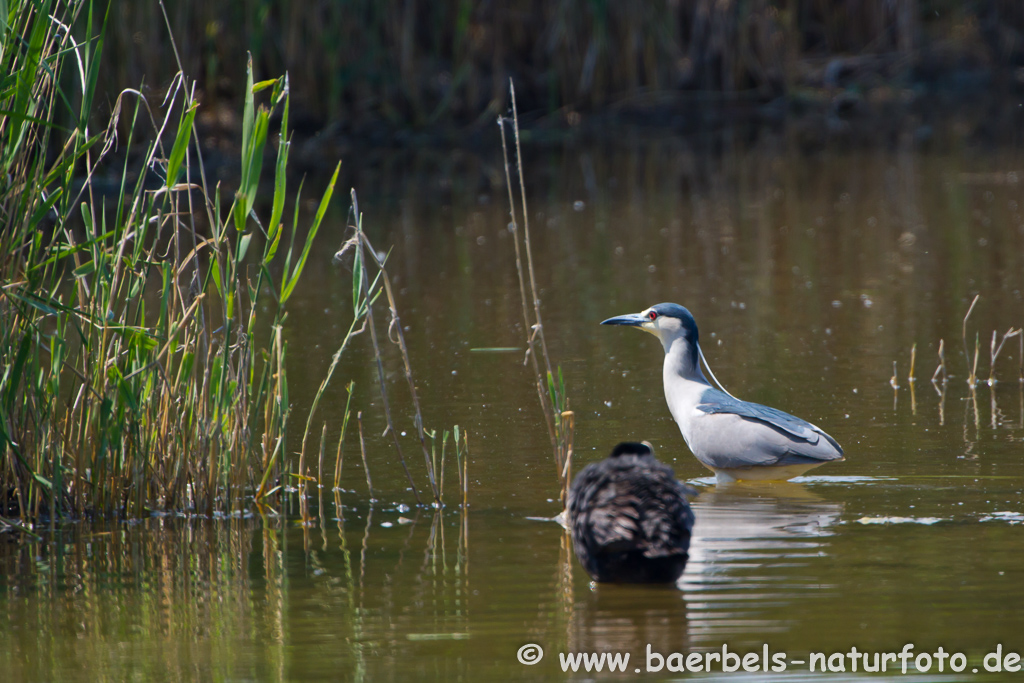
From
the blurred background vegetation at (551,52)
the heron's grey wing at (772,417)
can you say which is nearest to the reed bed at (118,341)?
the heron's grey wing at (772,417)

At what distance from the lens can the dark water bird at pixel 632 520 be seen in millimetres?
3508

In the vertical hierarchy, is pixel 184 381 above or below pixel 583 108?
below

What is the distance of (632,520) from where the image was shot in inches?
138

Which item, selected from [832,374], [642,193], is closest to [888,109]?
[642,193]

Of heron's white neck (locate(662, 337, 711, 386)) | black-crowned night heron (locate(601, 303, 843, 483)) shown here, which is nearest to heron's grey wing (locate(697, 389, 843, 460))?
black-crowned night heron (locate(601, 303, 843, 483))

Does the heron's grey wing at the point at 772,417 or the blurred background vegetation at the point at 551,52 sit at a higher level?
the blurred background vegetation at the point at 551,52

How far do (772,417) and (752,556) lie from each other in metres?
0.94

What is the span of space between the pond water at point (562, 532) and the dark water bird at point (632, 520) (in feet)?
0.23

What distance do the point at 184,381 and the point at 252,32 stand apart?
31.7 ft

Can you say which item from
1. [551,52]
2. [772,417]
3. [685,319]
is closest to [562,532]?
[772,417]

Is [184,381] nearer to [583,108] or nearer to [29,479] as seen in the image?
[29,479]

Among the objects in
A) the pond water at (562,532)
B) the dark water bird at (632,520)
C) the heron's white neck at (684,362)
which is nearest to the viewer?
the pond water at (562,532)

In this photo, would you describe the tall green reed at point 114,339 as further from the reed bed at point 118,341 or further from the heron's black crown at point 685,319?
the heron's black crown at point 685,319

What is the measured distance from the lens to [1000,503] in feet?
13.8
